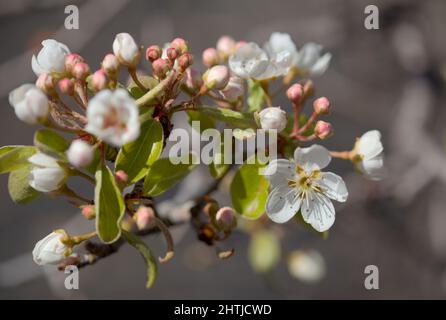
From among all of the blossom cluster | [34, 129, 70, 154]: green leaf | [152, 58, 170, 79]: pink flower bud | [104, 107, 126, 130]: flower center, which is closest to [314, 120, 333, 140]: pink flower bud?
the blossom cluster

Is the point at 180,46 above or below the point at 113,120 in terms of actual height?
above

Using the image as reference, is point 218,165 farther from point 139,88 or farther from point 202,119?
point 139,88

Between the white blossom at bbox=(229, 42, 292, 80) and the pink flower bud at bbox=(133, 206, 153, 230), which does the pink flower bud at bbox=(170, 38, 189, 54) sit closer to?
the white blossom at bbox=(229, 42, 292, 80)

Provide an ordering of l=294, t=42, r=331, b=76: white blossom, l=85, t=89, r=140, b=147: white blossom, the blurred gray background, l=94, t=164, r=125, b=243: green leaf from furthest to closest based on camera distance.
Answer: the blurred gray background
l=294, t=42, r=331, b=76: white blossom
l=94, t=164, r=125, b=243: green leaf
l=85, t=89, r=140, b=147: white blossom

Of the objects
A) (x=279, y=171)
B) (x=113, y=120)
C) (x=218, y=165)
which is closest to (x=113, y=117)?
(x=113, y=120)

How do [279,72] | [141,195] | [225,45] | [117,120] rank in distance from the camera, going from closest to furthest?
[117,120] → [141,195] → [279,72] → [225,45]

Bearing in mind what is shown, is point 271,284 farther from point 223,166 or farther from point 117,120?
point 117,120

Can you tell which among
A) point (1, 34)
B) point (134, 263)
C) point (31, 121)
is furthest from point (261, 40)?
point (31, 121)
